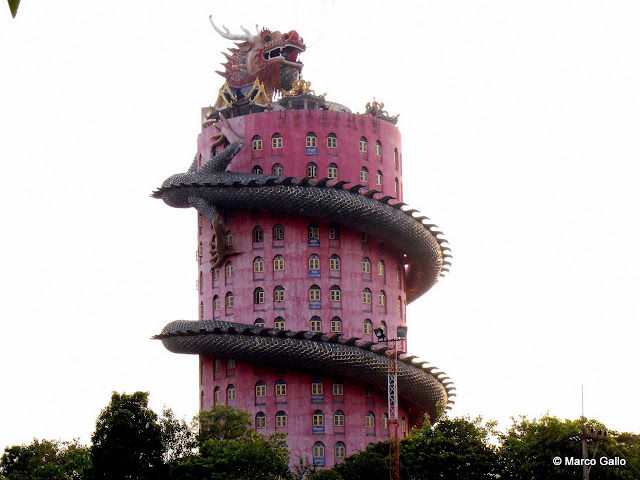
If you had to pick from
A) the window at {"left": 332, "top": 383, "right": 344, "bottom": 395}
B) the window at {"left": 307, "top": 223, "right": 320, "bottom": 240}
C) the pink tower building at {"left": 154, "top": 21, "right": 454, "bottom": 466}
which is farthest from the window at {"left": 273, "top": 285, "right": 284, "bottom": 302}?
the window at {"left": 332, "top": 383, "right": 344, "bottom": 395}

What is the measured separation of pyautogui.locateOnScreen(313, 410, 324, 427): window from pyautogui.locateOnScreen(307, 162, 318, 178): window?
1410cm

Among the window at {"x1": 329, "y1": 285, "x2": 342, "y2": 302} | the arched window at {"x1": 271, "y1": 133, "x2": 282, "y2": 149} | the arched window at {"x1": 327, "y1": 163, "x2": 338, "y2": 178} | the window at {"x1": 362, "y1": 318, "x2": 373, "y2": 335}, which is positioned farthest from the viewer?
the arched window at {"x1": 271, "y1": 133, "x2": 282, "y2": 149}

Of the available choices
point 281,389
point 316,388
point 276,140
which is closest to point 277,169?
point 276,140

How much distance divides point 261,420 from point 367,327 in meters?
8.38

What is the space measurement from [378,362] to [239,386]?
27.9ft

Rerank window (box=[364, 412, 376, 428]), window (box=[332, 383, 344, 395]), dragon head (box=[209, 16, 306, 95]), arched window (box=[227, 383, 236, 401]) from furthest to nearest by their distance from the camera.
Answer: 1. dragon head (box=[209, 16, 306, 95])
2. arched window (box=[227, 383, 236, 401])
3. window (box=[364, 412, 376, 428])
4. window (box=[332, 383, 344, 395])

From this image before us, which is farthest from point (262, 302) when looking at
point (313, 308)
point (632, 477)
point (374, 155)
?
point (632, 477)

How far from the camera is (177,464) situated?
4709cm

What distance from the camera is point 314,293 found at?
197 ft

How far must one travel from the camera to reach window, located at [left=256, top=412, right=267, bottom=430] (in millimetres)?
58344

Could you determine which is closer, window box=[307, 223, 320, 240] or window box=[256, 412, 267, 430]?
window box=[256, 412, 267, 430]

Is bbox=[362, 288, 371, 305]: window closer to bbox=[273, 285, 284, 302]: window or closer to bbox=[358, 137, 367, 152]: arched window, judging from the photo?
bbox=[273, 285, 284, 302]: window

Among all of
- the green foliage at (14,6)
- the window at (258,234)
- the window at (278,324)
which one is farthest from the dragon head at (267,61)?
the green foliage at (14,6)

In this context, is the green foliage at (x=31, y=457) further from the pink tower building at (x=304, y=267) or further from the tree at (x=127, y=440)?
the pink tower building at (x=304, y=267)
